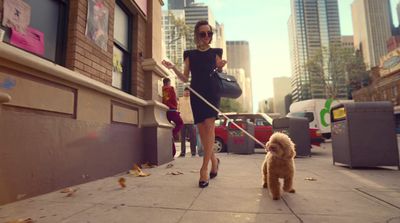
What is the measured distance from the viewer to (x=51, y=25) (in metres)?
3.74

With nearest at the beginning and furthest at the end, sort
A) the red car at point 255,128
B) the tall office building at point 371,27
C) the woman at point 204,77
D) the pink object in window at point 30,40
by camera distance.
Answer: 1. the pink object in window at point 30,40
2. the woman at point 204,77
3. the red car at point 255,128
4. the tall office building at point 371,27

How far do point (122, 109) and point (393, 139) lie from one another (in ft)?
16.5

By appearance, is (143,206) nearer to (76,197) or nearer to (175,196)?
(175,196)

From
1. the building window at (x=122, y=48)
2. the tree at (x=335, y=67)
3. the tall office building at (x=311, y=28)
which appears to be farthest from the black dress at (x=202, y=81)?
the tall office building at (x=311, y=28)

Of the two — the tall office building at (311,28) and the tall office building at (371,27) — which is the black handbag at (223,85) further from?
the tall office building at (371,27)

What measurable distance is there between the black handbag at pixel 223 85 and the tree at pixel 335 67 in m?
42.6

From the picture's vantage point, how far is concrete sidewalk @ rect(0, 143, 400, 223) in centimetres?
216

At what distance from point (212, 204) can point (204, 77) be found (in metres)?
1.86

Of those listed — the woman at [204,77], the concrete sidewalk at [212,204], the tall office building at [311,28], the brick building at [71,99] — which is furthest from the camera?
the tall office building at [311,28]

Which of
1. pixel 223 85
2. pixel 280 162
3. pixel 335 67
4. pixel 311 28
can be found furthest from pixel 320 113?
pixel 311 28

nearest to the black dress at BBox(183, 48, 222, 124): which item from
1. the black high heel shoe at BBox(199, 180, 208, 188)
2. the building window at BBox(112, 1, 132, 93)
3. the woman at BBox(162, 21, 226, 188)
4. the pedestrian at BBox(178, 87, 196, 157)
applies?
the woman at BBox(162, 21, 226, 188)

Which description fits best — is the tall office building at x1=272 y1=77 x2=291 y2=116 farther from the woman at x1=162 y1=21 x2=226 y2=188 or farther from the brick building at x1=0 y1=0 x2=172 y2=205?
the woman at x1=162 y1=21 x2=226 y2=188

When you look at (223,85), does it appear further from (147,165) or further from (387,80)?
(387,80)

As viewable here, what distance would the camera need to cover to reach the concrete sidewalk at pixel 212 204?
2.16 meters
